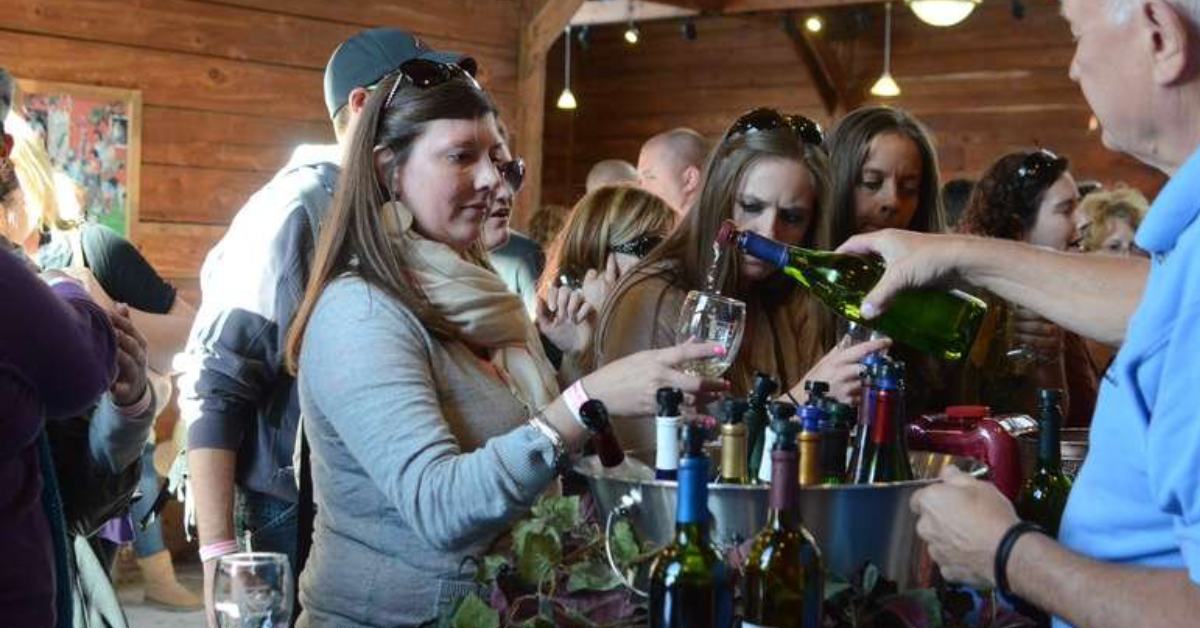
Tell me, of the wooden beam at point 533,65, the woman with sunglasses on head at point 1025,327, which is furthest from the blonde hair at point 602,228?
the wooden beam at point 533,65

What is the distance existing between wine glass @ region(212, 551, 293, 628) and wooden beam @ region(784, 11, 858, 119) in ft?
30.8

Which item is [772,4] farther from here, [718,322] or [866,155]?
[718,322]

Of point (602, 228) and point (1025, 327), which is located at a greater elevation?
point (602, 228)

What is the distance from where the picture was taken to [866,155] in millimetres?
3141

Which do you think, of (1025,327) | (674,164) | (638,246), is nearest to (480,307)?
(1025,327)

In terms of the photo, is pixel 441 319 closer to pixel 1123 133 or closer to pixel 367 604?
pixel 367 604

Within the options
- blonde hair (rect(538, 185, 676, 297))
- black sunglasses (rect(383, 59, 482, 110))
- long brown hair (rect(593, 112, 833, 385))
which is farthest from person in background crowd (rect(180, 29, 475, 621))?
blonde hair (rect(538, 185, 676, 297))

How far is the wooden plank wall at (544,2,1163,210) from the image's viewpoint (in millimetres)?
→ 10617

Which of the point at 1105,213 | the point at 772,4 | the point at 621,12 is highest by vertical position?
the point at 621,12

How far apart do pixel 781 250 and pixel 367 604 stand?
0.70 meters

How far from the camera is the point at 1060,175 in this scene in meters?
4.18

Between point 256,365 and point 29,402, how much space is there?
884 mm

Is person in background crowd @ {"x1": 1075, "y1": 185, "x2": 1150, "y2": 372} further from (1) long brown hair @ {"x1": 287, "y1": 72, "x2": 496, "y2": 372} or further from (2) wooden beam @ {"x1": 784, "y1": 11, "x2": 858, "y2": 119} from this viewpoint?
(2) wooden beam @ {"x1": 784, "y1": 11, "x2": 858, "y2": 119}

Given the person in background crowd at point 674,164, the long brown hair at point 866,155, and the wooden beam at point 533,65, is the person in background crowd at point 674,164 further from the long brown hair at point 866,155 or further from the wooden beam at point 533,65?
the wooden beam at point 533,65
